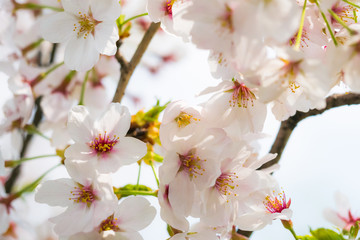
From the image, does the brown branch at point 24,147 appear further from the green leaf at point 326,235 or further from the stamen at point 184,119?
the green leaf at point 326,235

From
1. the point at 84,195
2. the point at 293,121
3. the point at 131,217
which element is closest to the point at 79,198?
the point at 84,195

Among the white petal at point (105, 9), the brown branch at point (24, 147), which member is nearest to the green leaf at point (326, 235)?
the white petal at point (105, 9)

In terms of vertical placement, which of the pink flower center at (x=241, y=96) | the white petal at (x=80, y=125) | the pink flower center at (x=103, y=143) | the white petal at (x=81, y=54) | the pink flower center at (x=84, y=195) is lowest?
the pink flower center at (x=84, y=195)

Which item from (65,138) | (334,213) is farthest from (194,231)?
(65,138)

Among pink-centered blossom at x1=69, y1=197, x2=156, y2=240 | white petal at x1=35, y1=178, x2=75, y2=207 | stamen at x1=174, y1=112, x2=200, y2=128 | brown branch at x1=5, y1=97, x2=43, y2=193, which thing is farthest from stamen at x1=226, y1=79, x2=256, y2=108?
brown branch at x1=5, y1=97, x2=43, y2=193

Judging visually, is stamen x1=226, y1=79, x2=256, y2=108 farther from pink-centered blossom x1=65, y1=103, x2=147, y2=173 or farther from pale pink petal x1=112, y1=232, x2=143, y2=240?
pale pink petal x1=112, y1=232, x2=143, y2=240

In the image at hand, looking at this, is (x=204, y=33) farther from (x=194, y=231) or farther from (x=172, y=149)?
(x=194, y=231)

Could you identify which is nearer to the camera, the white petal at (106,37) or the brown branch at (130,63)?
the white petal at (106,37)
